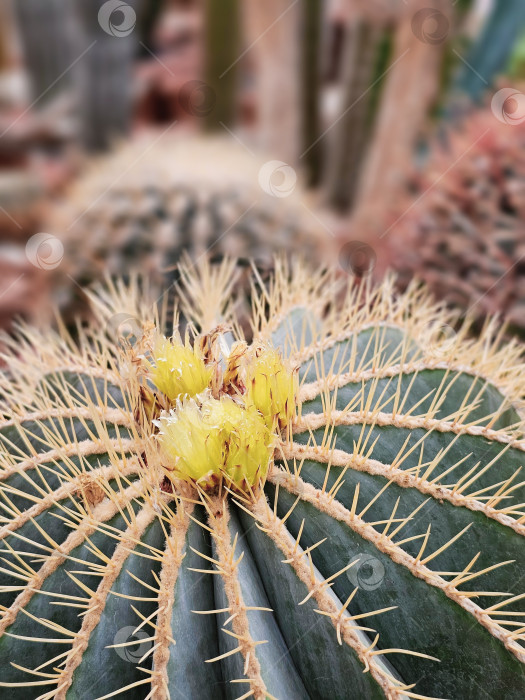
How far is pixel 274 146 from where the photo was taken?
2332 mm

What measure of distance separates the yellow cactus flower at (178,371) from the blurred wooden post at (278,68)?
158cm

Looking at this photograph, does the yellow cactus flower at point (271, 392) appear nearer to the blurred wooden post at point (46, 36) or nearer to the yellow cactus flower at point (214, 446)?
the yellow cactus flower at point (214, 446)

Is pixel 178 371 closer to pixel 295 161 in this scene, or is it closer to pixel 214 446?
pixel 214 446

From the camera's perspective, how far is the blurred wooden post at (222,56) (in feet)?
7.25

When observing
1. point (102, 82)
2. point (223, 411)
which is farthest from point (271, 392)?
point (102, 82)

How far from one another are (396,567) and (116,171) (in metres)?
1.26

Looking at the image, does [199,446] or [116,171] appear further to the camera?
[116,171]

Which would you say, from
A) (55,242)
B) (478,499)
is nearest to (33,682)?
(478,499)

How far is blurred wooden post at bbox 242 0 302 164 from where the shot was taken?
1983mm

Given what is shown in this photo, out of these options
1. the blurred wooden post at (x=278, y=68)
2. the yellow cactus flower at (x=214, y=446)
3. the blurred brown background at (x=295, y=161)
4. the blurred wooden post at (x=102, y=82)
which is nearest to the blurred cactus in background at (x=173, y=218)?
the blurred brown background at (x=295, y=161)

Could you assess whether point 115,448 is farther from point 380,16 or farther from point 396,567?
point 380,16

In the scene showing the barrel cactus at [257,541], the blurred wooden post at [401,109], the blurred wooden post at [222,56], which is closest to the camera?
the barrel cactus at [257,541]

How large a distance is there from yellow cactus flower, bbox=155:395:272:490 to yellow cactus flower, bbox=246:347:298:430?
3cm

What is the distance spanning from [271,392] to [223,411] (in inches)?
2.5
